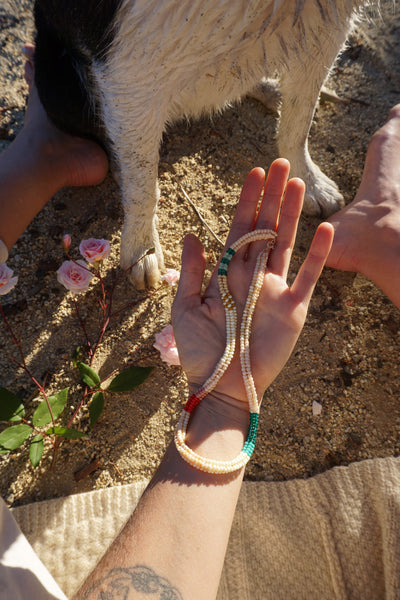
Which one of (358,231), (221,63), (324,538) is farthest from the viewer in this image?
(358,231)

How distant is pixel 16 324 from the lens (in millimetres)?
1577

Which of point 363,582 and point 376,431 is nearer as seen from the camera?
point 363,582

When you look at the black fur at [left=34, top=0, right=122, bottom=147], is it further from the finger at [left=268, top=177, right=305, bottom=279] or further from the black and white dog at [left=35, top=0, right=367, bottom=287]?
the finger at [left=268, top=177, right=305, bottom=279]

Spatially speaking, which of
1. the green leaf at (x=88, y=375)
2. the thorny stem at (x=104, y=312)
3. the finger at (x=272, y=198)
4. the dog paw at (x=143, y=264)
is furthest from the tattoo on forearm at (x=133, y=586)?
the dog paw at (x=143, y=264)

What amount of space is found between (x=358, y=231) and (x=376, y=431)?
745 mm

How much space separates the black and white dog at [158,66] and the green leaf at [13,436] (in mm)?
660

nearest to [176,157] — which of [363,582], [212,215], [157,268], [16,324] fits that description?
[212,215]

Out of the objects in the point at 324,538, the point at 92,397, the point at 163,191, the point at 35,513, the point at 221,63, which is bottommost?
the point at 324,538

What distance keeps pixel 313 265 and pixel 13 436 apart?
3.39ft

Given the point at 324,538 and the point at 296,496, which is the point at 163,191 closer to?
the point at 296,496

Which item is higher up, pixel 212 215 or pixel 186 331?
pixel 212 215

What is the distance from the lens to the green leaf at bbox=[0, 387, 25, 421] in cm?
125

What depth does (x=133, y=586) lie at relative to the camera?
0.89 metres

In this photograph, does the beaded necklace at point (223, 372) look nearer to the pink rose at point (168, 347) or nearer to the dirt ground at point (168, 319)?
the pink rose at point (168, 347)
